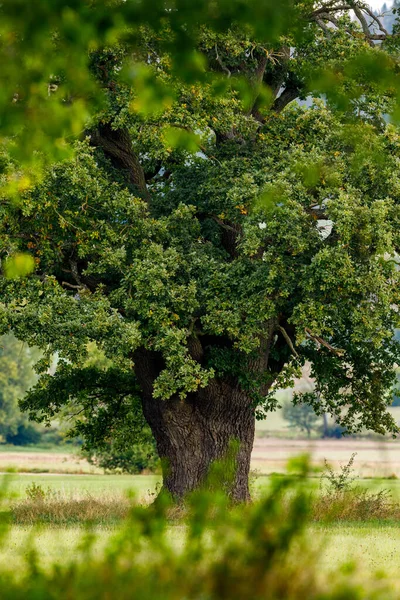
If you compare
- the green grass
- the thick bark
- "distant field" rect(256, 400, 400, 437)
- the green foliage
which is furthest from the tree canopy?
"distant field" rect(256, 400, 400, 437)

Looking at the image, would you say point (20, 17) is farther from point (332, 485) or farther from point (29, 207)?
point (332, 485)

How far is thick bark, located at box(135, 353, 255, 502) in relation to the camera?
20469 mm

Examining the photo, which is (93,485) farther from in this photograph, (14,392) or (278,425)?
(278,425)

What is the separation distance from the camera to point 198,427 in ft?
67.8

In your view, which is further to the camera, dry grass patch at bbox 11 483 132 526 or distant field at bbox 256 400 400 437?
distant field at bbox 256 400 400 437

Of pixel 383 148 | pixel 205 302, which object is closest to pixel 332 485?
pixel 205 302

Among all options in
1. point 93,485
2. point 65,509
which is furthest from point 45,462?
point 65,509

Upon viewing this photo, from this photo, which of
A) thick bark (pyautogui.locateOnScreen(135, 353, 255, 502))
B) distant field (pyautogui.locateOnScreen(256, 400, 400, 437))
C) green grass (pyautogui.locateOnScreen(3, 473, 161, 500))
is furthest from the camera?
distant field (pyautogui.locateOnScreen(256, 400, 400, 437))

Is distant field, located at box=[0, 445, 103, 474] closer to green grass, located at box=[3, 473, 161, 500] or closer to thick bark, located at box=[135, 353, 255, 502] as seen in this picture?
green grass, located at box=[3, 473, 161, 500]

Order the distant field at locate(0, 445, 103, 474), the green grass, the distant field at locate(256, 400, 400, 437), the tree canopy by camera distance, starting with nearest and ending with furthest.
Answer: the tree canopy < the green grass < the distant field at locate(0, 445, 103, 474) < the distant field at locate(256, 400, 400, 437)

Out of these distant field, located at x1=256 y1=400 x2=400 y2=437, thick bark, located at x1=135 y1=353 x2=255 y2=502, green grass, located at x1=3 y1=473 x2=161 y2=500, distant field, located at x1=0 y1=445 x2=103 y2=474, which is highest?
distant field, located at x1=256 y1=400 x2=400 y2=437

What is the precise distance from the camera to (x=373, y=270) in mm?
17922

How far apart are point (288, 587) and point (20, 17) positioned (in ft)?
12.5

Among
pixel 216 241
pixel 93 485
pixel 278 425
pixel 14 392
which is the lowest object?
pixel 93 485
